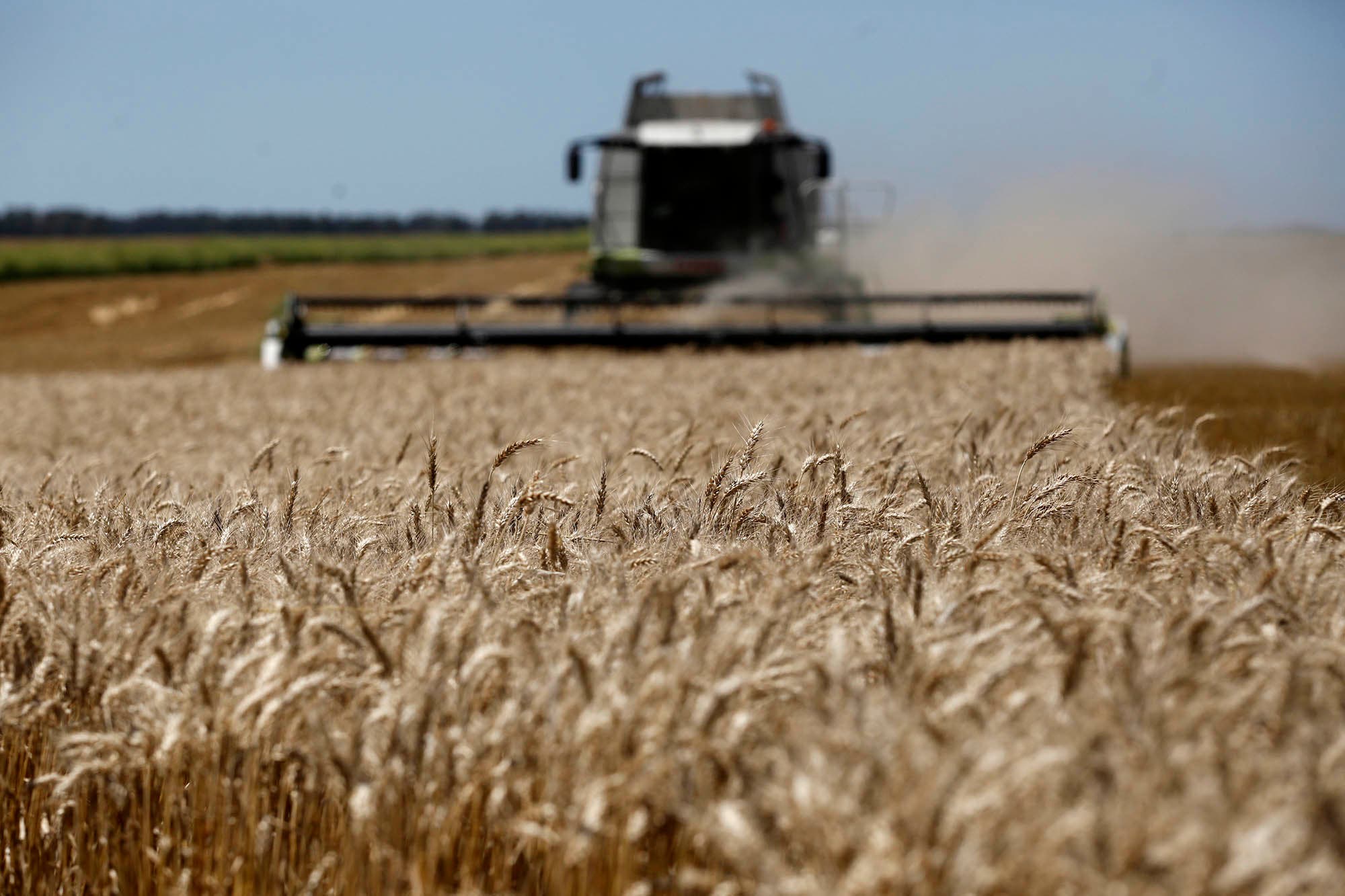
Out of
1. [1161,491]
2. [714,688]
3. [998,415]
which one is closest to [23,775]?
[714,688]

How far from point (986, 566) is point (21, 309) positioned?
43.2 meters

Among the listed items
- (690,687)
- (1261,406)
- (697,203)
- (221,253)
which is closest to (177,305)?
(221,253)

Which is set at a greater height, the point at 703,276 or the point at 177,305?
the point at 703,276

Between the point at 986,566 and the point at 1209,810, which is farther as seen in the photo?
the point at 986,566

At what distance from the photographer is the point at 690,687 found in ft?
6.30

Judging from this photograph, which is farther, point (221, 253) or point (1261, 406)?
point (221, 253)

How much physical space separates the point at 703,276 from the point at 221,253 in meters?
44.8

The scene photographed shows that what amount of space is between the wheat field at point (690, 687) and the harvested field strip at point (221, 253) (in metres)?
51.7

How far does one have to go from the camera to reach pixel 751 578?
2.68m

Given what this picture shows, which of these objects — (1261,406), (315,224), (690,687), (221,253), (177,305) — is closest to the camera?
(690,687)

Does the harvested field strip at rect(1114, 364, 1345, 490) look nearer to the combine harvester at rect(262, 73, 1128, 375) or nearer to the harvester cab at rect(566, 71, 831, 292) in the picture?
the combine harvester at rect(262, 73, 1128, 375)

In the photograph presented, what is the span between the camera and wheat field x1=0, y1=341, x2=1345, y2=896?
1521mm

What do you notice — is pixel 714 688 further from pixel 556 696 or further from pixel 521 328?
pixel 521 328

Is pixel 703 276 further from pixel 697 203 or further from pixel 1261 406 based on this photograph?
pixel 1261 406
